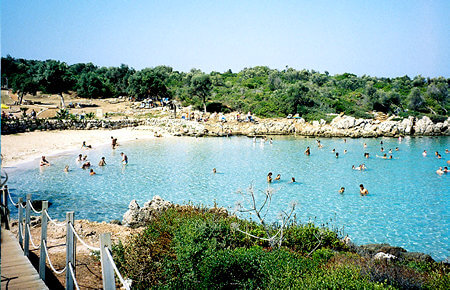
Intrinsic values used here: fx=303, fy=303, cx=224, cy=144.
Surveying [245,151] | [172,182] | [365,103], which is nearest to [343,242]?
[172,182]

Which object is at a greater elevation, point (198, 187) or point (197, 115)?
point (197, 115)

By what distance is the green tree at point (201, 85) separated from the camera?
55562 millimetres

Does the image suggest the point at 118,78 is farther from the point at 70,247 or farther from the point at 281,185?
the point at 70,247

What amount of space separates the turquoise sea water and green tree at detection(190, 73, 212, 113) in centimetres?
2371

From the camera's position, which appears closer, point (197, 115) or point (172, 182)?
point (172, 182)

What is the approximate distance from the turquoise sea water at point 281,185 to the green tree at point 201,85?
77.8 ft

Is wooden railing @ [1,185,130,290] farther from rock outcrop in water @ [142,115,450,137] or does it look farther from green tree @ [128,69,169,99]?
green tree @ [128,69,169,99]

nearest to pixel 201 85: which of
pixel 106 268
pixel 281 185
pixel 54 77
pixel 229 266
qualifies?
pixel 54 77

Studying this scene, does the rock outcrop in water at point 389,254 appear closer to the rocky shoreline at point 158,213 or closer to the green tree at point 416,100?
the rocky shoreline at point 158,213

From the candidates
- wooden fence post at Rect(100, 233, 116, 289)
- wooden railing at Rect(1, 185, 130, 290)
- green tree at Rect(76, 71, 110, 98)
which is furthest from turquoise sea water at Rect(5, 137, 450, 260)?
green tree at Rect(76, 71, 110, 98)

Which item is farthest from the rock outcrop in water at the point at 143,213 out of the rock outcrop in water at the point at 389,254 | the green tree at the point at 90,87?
the green tree at the point at 90,87

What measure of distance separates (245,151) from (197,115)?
72.8 feet

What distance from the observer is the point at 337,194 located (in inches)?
739

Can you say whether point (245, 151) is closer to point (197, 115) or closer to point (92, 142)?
point (92, 142)
